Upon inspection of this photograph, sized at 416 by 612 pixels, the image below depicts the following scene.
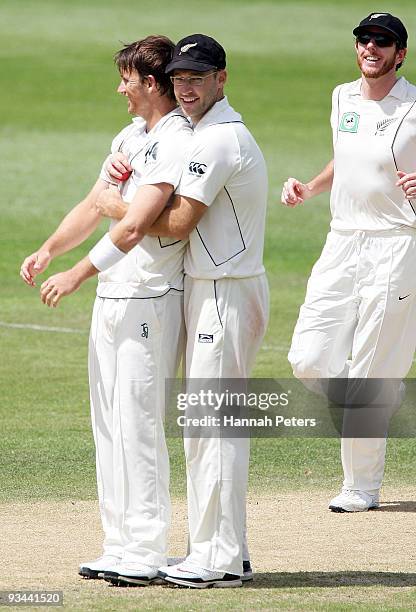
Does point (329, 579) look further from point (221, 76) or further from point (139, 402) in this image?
point (221, 76)

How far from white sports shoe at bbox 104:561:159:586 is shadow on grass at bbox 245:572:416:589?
0.43 m

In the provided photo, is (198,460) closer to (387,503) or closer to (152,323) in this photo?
(152,323)

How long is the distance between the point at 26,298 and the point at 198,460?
8.78 m

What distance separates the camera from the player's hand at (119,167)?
6.54 metres

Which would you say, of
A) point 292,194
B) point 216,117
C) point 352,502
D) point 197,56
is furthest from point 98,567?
point 292,194

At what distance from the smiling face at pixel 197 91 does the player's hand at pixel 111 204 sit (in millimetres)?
465

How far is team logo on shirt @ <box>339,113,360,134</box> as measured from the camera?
8.28 meters

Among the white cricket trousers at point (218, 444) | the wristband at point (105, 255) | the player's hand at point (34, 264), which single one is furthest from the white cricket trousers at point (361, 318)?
the wristband at point (105, 255)

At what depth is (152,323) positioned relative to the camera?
21.1ft

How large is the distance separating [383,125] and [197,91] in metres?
2.14

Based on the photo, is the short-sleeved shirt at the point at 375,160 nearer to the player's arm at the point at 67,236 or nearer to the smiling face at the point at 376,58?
the smiling face at the point at 376,58

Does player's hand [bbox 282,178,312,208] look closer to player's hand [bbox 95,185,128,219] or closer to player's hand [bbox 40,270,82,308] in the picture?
player's hand [bbox 95,185,128,219]

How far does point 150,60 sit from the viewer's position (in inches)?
253

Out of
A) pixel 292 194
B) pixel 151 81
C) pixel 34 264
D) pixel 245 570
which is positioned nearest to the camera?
pixel 151 81
